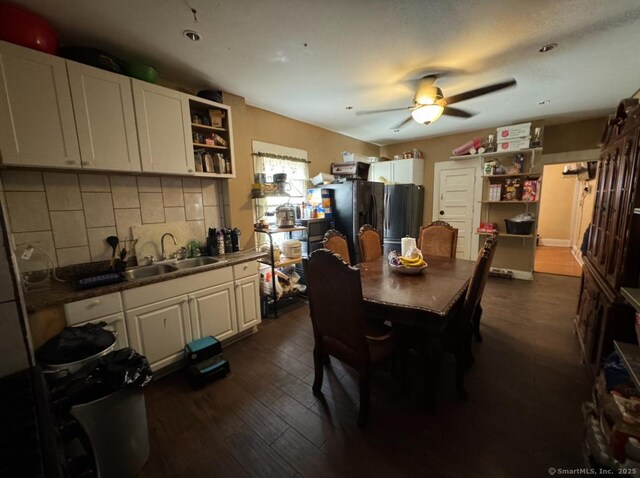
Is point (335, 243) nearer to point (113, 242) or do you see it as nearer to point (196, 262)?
point (196, 262)

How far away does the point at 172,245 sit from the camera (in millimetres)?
2479

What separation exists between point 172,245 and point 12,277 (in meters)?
1.64

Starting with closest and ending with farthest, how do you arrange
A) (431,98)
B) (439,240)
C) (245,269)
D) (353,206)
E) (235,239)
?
(431,98) → (245,269) → (235,239) → (439,240) → (353,206)

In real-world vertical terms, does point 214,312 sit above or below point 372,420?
above

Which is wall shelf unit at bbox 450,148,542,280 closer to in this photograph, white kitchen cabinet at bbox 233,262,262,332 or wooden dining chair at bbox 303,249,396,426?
wooden dining chair at bbox 303,249,396,426

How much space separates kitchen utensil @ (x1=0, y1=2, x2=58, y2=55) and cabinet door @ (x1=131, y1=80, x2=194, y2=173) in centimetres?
47

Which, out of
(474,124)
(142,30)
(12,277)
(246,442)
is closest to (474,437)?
(246,442)

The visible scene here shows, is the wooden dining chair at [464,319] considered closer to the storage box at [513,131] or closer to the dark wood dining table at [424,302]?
the dark wood dining table at [424,302]

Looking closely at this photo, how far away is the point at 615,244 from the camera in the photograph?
66.7 inches

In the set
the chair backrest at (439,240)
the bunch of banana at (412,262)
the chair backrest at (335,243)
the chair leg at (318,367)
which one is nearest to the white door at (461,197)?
the chair backrest at (439,240)

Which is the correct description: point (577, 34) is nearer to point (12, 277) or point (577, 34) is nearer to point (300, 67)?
point (300, 67)

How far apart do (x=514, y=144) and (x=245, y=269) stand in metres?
4.37

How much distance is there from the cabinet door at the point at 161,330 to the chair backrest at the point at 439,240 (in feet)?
8.65

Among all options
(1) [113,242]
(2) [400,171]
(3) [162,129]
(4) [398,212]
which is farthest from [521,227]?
(1) [113,242]
